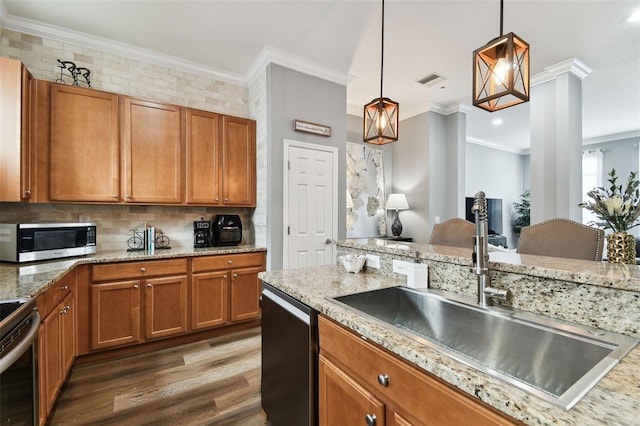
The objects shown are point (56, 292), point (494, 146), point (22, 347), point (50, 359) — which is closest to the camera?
point (22, 347)

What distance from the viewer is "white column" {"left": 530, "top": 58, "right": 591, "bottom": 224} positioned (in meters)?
3.62

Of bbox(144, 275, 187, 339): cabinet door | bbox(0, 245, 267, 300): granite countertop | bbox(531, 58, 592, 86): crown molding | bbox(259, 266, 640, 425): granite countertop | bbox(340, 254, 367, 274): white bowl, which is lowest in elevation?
bbox(144, 275, 187, 339): cabinet door

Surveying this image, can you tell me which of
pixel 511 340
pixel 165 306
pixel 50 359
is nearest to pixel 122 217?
pixel 165 306

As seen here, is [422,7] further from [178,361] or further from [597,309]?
[178,361]

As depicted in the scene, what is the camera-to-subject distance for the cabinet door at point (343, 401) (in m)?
0.96

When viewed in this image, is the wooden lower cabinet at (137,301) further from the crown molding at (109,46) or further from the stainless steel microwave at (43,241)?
the crown molding at (109,46)

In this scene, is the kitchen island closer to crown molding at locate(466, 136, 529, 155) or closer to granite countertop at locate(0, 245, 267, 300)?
granite countertop at locate(0, 245, 267, 300)

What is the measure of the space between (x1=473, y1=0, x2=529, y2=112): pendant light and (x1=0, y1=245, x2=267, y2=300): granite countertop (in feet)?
8.41

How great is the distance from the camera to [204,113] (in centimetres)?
325

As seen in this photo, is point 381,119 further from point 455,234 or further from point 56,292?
point 56,292

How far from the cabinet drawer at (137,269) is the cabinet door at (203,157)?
726 mm

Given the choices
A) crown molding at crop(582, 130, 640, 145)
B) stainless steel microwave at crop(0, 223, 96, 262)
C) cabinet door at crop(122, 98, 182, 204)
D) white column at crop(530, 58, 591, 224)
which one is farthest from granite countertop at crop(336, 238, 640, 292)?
crown molding at crop(582, 130, 640, 145)

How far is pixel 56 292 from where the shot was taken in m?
1.90

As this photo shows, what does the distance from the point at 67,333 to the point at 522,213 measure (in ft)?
31.0
